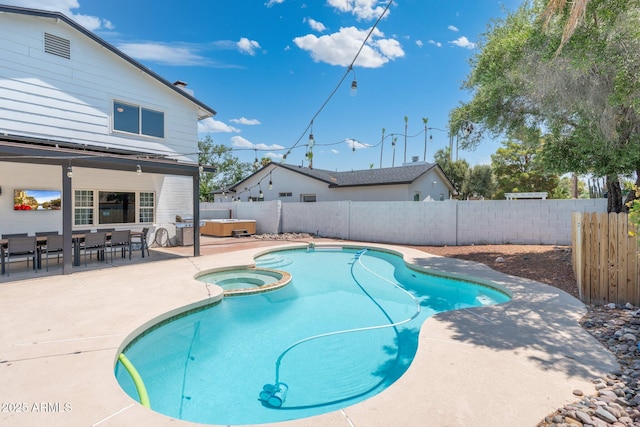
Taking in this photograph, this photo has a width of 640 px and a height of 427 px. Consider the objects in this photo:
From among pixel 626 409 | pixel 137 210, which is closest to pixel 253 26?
pixel 137 210

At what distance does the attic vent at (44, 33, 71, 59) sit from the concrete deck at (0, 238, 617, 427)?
21.3ft

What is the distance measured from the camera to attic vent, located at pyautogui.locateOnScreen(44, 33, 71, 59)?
8594 millimetres

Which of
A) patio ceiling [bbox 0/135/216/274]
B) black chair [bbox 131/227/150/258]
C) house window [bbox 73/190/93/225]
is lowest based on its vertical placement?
black chair [bbox 131/227/150/258]

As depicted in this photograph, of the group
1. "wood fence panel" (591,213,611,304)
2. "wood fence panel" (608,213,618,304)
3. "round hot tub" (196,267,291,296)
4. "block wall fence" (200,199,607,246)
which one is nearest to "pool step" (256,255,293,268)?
"round hot tub" (196,267,291,296)

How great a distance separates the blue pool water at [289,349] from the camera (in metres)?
3.47

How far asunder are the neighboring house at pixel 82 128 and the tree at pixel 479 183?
26374mm

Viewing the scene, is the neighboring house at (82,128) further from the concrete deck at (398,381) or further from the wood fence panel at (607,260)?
the wood fence panel at (607,260)

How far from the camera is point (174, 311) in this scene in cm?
516

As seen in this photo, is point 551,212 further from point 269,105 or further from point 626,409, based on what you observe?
point 269,105

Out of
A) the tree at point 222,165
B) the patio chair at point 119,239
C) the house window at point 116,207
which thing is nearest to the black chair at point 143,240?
the patio chair at point 119,239

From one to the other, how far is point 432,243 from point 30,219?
13.6 meters

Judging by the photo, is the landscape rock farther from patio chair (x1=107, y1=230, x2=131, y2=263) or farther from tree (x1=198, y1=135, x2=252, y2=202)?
tree (x1=198, y1=135, x2=252, y2=202)

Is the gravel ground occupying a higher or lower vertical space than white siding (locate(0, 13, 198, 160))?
lower

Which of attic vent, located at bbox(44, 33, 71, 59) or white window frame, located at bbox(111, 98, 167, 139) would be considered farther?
white window frame, located at bbox(111, 98, 167, 139)
